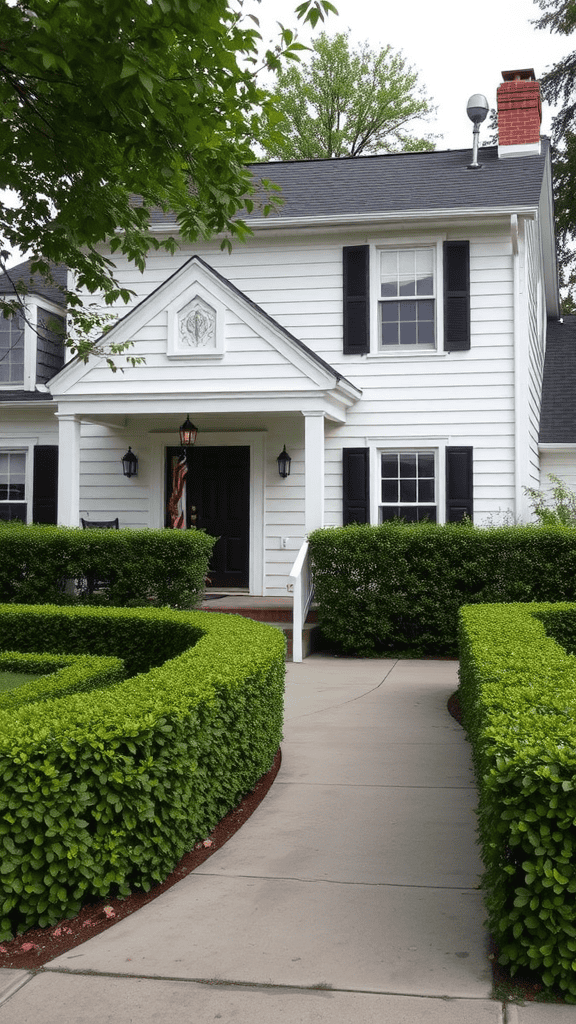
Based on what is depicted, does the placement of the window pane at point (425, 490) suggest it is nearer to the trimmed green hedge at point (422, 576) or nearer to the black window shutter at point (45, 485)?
the trimmed green hedge at point (422, 576)

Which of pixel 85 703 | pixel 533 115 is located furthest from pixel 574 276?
pixel 85 703

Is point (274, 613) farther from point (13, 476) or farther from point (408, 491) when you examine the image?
point (13, 476)

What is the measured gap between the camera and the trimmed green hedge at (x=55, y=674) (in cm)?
608

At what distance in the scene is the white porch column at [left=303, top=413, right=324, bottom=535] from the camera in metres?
11.9

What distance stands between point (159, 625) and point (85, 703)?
4.31 meters

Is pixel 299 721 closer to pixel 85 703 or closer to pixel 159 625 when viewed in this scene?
pixel 159 625

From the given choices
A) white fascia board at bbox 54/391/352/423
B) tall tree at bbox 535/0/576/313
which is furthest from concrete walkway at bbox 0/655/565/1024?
tall tree at bbox 535/0/576/313

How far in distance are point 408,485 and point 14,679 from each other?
23.7 feet

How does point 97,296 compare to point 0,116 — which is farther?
point 97,296

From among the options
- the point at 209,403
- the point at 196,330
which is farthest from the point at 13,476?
the point at 196,330

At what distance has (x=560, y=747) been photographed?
3246 millimetres

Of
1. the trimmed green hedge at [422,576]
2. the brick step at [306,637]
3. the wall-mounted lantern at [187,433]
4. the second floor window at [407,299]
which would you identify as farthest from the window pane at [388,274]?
the brick step at [306,637]

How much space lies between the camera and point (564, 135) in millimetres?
27891

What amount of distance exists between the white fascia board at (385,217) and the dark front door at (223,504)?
332 cm
